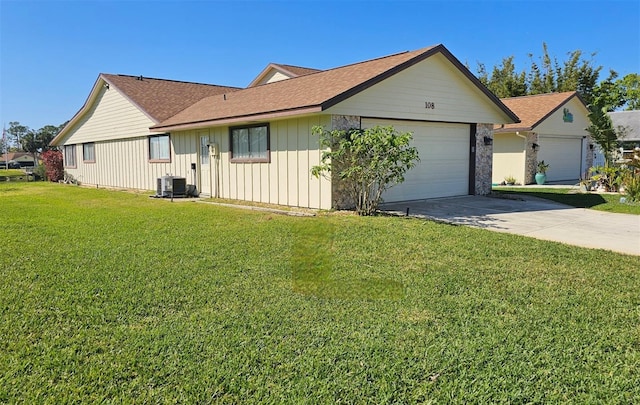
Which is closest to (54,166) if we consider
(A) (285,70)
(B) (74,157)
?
(B) (74,157)

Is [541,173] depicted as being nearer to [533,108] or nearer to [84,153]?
[533,108]

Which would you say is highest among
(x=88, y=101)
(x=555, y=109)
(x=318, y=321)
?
(x=88, y=101)

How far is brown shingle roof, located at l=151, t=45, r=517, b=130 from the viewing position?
10.0 metres

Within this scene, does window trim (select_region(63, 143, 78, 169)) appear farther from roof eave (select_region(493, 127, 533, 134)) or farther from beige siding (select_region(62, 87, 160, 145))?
roof eave (select_region(493, 127, 533, 134))

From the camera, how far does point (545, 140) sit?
2083cm

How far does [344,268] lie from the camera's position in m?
5.64

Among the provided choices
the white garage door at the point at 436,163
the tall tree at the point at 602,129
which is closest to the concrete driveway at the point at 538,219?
the white garage door at the point at 436,163

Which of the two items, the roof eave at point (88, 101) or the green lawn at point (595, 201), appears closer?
the green lawn at point (595, 201)

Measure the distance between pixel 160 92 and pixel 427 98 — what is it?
42.7 feet

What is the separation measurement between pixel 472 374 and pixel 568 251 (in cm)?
426

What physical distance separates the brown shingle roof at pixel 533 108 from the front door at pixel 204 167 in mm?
12973

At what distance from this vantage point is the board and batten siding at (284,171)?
1040 centimetres

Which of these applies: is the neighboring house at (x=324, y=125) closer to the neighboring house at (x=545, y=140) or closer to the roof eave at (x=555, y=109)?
the roof eave at (x=555, y=109)

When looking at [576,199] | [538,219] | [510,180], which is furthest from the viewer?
[510,180]
